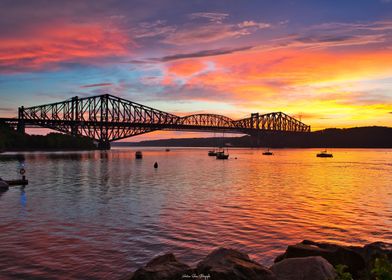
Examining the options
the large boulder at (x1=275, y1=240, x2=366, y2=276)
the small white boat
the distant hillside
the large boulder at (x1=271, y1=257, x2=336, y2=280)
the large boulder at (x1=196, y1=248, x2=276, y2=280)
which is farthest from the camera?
the distant hillside

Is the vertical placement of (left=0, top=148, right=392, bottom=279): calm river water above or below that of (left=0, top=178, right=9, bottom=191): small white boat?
below

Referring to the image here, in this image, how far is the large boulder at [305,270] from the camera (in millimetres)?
10664

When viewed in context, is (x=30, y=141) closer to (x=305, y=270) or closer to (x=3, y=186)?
(x=3, y=186)

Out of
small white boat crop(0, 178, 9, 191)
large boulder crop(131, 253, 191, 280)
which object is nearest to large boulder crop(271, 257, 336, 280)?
large boulder crop(131, 253, 191, 280)

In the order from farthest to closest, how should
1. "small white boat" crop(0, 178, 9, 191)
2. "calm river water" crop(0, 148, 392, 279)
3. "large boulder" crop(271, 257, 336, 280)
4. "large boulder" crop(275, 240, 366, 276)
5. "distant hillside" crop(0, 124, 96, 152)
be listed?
"distant hillside" crop(0, 124, 96, 152)
"small white boat" crop(0, 178, 9, 191)
"calm river water" crop(0, 148, 392, 279)
"large boulder" crop(275, 240, 366, 276)
"large boulder" crop(271, 257, 336, 280)

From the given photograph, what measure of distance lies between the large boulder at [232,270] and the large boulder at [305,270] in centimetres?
59

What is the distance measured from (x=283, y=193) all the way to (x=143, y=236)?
23728 mm

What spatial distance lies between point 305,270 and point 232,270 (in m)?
2.09

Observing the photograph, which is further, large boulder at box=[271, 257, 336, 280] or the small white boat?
the small white boat

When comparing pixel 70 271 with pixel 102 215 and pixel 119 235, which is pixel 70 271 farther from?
pixel 102 215

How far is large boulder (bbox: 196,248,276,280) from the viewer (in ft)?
34.7

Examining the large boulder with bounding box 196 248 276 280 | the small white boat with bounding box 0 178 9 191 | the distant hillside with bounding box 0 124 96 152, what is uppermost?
the distant hillside with bounding box 0 124 96 152

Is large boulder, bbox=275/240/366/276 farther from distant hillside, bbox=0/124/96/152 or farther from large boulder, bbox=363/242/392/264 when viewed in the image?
distant hillside, bbox=0/124/96/152

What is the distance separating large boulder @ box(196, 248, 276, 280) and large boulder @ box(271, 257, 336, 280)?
0.59 m
